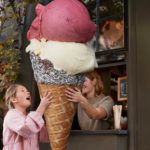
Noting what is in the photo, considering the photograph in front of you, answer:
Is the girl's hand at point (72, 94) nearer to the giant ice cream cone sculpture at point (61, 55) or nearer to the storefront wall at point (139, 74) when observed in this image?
the giant ice cream cone sculpture at point (61, 55)

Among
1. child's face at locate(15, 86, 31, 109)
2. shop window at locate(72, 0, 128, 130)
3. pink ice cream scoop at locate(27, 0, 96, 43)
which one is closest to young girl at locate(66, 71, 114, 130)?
shop window at locate(72, 0, 128, 130)

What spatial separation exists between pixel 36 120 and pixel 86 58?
76 centimetres

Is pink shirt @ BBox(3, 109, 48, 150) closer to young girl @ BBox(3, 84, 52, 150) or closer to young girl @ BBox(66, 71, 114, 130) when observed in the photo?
young girl @ BBox(3, 84, 52, 150)

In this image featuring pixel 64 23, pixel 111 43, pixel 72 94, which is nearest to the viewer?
pixel 64 23

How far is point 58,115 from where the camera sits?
3660 millimetres

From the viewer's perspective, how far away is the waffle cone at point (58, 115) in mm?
3668

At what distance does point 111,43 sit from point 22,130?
1774 mm

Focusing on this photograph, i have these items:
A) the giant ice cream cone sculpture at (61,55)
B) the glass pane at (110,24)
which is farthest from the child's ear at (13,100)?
the glass pane at (110,24)

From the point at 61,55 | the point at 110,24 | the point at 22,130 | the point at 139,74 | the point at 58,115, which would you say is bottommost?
the point at 22,130

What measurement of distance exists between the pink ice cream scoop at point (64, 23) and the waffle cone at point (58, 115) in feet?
1.51

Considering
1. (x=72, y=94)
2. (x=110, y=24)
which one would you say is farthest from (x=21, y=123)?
(x=110, y=24)

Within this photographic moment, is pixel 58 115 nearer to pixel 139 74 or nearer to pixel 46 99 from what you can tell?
pixel 46 99

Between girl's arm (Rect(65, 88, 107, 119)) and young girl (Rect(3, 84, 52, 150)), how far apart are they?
0.63 ft

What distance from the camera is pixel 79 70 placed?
3686mm
